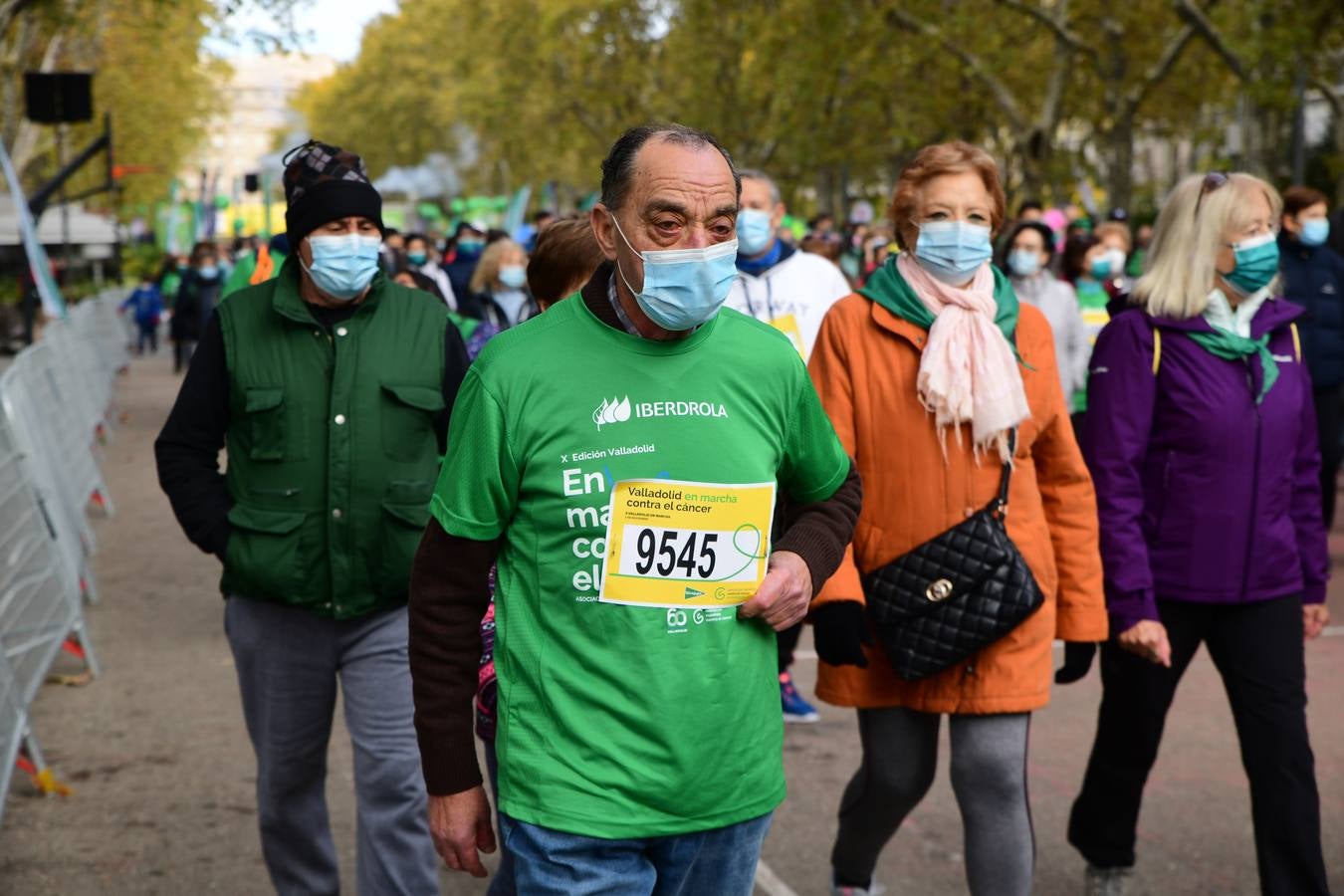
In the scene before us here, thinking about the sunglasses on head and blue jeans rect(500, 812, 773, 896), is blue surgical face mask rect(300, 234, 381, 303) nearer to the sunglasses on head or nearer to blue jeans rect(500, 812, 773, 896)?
blue jeans rect(500, 812, 773, 896)

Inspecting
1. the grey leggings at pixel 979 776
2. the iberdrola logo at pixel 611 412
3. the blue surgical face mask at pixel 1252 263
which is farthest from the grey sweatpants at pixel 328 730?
the blue surgical face mask at pixel 1252 263

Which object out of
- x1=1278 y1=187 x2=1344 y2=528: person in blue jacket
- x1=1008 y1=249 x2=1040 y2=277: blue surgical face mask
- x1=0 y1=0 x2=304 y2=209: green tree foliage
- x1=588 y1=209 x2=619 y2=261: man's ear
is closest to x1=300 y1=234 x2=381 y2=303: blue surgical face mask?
x1=588 y1=209 x2=619 y2=261: man's ear

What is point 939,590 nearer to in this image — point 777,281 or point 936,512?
point 936,512

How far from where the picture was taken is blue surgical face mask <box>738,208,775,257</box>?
661 cm

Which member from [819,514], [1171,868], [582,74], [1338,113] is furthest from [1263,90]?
[582,74]

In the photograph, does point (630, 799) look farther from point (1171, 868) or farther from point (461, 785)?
point (1171, 868)

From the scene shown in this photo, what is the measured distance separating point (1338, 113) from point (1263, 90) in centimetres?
Answer: 181

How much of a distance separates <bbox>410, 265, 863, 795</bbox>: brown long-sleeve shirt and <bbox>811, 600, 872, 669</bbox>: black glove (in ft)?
2.97

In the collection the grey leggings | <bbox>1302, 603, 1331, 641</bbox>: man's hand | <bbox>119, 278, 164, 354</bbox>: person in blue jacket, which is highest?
<bbox>1302, 603, 1331, 641</bbox>: man's hand

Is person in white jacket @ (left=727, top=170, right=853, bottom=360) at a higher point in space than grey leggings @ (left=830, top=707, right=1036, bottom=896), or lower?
higher

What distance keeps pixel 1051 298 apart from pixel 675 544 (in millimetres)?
6882

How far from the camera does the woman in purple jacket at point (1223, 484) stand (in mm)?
4555

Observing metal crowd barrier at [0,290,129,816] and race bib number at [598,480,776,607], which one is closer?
race bib number at [598,480,776,607]

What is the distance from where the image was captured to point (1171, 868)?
5.46 m
